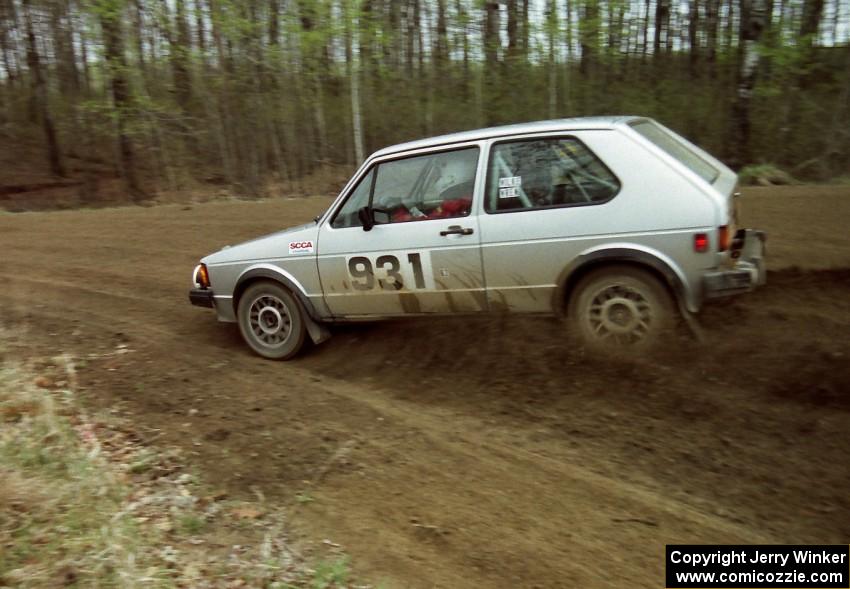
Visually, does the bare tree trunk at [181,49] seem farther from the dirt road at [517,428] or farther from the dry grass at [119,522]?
the dry grass at [119,522]

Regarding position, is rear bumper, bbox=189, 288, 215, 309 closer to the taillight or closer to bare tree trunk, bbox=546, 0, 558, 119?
the taillight

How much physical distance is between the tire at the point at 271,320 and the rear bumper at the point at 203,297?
331 millimetres

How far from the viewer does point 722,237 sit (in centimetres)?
461

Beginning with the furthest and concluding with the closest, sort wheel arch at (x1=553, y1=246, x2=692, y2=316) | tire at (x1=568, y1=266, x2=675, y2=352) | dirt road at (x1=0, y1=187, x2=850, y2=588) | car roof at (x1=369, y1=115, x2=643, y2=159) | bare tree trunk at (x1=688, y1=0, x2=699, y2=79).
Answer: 1. bare tree trunk at (x1=688, y1=0, x2=699, y2=79)
2. car roof at (x1=369, y1=115, x2=643, y2=159)
3. tire at (x1=568, y1=266, x2=675, y2=352)
4. wheel arch at (x1=553, y1=246, x2=692, y2=316)
5. dirt road at (x1=0, y1=187, x2=850, y2=588)

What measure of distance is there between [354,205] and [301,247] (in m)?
0.61

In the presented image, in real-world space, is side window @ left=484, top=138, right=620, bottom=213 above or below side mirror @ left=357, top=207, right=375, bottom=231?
above

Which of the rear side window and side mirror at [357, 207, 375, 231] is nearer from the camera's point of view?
the rear side window

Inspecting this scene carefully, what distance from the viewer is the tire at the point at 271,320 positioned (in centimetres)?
615

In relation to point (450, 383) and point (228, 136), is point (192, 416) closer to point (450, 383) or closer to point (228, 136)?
point (450, 383)

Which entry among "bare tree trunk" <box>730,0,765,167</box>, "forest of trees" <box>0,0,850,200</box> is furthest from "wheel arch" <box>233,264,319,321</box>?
"forest of trees" <box>0,0,850,200</box>

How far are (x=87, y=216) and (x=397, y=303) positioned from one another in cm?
907

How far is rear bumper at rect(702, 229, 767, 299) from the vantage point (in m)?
4.63

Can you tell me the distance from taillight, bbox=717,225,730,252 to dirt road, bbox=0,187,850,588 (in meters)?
0.70

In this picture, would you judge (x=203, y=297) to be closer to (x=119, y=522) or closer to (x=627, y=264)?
(x=119, y=522)
